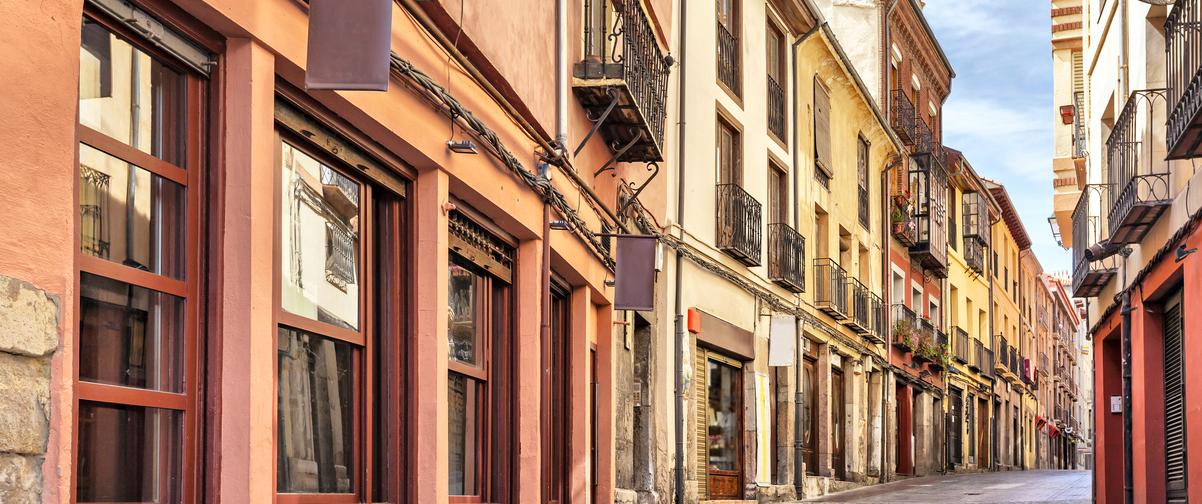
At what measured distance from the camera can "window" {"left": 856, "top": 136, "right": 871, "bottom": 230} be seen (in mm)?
25364

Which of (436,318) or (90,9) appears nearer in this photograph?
(90,9)

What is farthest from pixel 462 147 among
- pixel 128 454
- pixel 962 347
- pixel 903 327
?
pixel 962 347

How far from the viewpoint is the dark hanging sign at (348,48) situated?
5.12m

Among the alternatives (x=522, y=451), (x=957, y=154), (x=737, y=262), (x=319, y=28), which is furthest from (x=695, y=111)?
(x=957, y=154)

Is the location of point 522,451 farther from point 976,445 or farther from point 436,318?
point 976,445

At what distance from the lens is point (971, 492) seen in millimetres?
21141

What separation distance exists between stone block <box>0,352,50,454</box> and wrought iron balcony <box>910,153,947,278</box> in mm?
26786

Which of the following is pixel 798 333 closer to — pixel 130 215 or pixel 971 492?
pixel 971 492

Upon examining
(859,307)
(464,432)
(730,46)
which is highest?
(730,46)

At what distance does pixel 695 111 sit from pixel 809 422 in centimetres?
759

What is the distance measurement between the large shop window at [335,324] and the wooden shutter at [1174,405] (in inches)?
317

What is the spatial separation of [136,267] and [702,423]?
12.6 meters

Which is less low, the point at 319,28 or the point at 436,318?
the point at 319,28

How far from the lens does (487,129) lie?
318 inches
